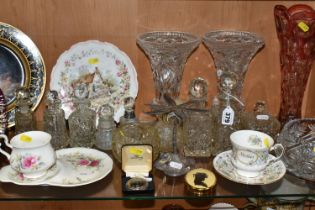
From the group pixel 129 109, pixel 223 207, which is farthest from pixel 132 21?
pixel 223 207

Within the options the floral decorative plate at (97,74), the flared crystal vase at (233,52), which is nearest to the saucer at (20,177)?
the floral decorative plate at (97,74)

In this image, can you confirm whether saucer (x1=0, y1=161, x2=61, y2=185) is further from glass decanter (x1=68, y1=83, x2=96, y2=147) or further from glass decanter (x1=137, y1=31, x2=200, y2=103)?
glass decanter (x1=137, y1=31, x2=200, y2=103)

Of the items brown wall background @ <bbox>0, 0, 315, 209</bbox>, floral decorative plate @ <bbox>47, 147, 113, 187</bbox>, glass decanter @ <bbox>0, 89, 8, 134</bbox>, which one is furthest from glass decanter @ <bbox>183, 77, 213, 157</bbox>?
glass decanter @ <bbox>0, 89, 8, 134</bbox>

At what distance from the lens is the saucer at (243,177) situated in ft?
3.11

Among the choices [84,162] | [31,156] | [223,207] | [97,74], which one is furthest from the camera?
[223,207]

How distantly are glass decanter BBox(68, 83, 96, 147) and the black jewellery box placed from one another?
0.50ft

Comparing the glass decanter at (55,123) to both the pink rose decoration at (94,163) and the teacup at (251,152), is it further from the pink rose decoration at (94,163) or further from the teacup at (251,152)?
the teacup at (251,152)

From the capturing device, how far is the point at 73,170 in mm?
980

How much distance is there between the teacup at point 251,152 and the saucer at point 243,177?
12mm

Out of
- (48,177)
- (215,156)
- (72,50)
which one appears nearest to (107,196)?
(48,177)

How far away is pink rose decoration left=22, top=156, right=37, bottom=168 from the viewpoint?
2.97ft

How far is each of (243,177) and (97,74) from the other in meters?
0.46

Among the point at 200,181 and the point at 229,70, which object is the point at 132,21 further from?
the point at 200,181

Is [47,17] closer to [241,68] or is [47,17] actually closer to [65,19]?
[65,19]
